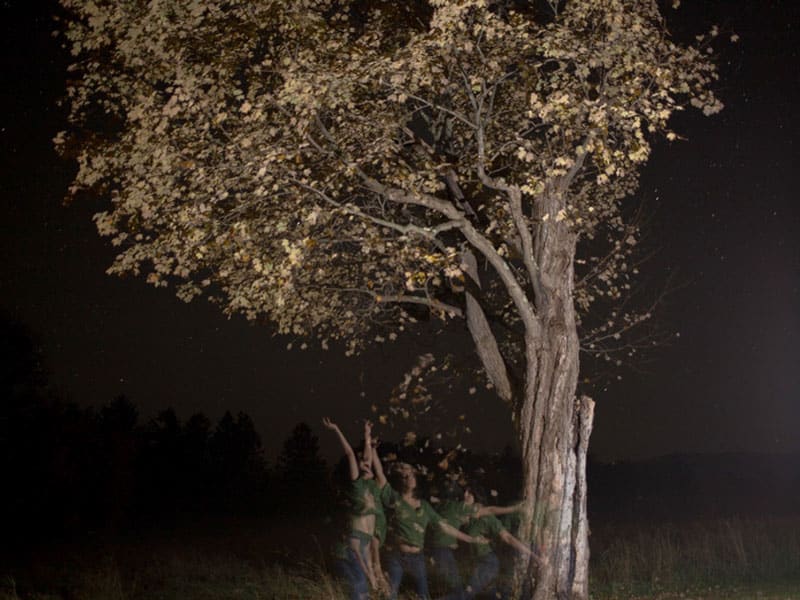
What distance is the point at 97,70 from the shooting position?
1598cm

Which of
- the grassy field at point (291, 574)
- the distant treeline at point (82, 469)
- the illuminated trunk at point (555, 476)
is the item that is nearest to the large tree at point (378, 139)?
the illuminated trunk at point (555, 476)

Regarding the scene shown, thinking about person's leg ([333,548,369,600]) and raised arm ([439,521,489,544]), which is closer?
raised arm ([439,521,489,544])

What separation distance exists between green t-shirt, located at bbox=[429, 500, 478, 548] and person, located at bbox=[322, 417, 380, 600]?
2.96ft

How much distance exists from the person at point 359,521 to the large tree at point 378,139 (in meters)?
2.56

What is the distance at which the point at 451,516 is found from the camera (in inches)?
525

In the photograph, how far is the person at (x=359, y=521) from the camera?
13.4 meters

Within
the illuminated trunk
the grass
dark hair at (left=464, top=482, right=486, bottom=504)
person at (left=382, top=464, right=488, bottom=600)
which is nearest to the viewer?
person at (left=382, top=464, right=488, bottom=600)

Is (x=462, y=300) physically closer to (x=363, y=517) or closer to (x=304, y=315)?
(x=304, y=315)

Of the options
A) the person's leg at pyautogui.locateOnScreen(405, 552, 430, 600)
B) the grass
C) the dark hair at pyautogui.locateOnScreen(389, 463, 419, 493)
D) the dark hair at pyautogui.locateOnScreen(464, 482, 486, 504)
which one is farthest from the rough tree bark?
the dark hair at pyautogui.locateOnScreen(389, 463, 419, 493)

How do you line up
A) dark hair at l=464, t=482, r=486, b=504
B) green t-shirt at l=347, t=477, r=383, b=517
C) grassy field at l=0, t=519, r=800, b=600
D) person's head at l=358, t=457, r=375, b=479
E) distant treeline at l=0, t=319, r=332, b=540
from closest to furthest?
green t-shirt at l=347, t=477, r=383, b=517 → person's head at l=358, t=457, r=375, b=479 → dark hair at l=464, t=482, r=486, b=504 → grassy field at l=0, t=519, r=800, b=600 → distant treeline at l=0, t=319, r=332, b=540

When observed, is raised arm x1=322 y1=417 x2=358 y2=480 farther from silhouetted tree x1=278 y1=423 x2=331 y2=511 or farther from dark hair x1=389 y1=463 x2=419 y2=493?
silhouetted tree x1=278 y1=423 x2=331 y2=511

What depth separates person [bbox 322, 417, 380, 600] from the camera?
1337 centimetres

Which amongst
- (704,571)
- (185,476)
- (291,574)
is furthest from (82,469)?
(704,571)

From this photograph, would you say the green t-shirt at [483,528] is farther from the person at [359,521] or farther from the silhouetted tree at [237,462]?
the silhouetted tree at [237,462]
